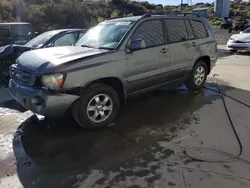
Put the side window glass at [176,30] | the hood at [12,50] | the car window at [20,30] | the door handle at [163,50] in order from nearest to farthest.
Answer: the door handle at [163,50] → the side window glass at [176,30] → the hood at [12,50] → the car window at [20,30]

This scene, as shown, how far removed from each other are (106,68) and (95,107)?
66 centimetres

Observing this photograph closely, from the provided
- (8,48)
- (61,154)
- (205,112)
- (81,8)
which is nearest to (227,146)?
(205,112)

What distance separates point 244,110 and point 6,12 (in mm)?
18888

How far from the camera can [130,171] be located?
9.53 feet

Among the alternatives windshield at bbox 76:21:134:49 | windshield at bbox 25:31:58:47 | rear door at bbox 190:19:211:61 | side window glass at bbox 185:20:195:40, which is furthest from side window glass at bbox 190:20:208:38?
windshield at bbox 25:31:58:47

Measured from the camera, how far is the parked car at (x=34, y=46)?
6.58 m

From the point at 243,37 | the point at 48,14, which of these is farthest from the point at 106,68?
the point at 48,14

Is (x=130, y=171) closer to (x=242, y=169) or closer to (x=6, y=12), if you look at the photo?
(x=242, y=169)

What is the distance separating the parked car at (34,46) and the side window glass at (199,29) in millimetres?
3518

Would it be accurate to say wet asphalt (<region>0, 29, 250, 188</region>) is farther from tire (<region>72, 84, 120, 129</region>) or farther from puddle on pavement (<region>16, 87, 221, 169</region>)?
tire (<region>72, 84, 120, 129</region>)

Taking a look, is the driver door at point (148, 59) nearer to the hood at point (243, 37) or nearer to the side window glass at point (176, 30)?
the side window glass at point (176, 30)

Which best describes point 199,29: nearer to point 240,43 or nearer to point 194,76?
point 194,76

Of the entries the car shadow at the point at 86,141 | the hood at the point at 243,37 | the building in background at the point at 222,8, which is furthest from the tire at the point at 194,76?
the building in background at the point at 222,8

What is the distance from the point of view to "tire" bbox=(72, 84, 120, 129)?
3.73 meters
